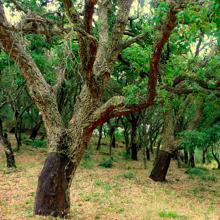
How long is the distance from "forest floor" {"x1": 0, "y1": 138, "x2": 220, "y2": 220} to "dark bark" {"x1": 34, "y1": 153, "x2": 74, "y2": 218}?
0.40 m

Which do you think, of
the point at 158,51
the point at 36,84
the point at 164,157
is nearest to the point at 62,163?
the point at 36,84

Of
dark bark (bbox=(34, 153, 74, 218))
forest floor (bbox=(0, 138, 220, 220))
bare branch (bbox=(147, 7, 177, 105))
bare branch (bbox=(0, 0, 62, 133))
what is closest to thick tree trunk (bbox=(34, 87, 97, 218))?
dark bark (bbox=(34, 153, 74, 218))

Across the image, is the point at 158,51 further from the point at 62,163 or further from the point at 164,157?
the point at 164,157

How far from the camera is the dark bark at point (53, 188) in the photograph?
9.45 metres

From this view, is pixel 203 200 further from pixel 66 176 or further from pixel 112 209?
pixel 66 176

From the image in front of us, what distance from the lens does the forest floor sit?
36.8 ft

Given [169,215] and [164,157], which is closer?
[169,215]

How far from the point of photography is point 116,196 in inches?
544

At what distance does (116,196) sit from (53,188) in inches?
192

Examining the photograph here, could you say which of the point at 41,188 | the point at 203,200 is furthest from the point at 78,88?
the point at 41,188

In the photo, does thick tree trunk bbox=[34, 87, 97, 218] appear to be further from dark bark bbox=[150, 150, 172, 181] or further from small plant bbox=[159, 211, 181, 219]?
dark bark bbox=[150, 150, 172, 181]

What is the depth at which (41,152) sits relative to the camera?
997 inches

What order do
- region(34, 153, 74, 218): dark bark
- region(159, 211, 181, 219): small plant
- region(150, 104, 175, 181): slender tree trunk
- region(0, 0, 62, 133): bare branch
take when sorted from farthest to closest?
region(150, 104, 175, 181): slender tree trunk < region(159, 211, 181, 219): small plant < region(34, 153, 74, 218): dark bark < region(0, 0, 62, 133): bare branch

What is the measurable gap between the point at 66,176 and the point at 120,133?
1387 inches
